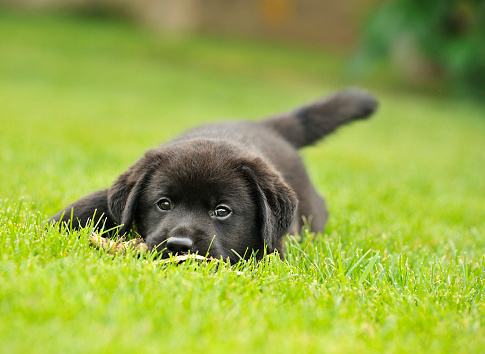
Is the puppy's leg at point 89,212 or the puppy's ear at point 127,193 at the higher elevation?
the puppy's ear at point 127,193

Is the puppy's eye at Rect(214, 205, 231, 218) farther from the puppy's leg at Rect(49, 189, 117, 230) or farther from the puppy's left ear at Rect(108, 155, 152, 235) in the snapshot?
the puppy's leg at Rect(49, 189, 117, 230)

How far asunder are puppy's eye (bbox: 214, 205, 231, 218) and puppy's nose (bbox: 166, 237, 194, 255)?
0.30 metres

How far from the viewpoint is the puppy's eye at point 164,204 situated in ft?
9.63

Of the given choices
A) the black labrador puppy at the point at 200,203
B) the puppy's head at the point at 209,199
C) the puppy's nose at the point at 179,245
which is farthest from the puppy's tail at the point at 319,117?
the puppy's nose at the point at 179,245

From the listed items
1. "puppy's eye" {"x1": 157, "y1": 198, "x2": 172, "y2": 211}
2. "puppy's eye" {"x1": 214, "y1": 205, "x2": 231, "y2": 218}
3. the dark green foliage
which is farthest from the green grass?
the dark green foliage

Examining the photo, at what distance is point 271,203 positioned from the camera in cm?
299

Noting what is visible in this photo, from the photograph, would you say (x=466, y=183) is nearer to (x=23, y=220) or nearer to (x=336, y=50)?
(x=23, y=220)

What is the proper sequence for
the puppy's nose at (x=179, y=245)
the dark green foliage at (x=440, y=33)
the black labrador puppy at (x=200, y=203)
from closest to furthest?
the puppy's nose at (x=179, y=245)
the black labrador puppy at (x=200, y=203)
the dark green foliage at (x=440, y=33)

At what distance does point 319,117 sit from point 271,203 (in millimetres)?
1753

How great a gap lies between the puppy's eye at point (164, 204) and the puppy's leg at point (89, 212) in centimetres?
33

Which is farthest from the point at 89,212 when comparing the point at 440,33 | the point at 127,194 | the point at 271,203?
the point at 440,33

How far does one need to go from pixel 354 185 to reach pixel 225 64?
17097mm

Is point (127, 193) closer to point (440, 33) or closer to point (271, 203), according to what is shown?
point (271, 203)

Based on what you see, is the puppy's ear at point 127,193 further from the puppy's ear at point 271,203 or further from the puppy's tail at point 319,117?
the puppy's tail at point 319,117
